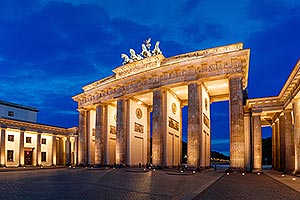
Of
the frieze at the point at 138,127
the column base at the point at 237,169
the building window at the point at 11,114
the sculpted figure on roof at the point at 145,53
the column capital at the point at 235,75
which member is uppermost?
the sculpted figure on roof at the point at 145,53

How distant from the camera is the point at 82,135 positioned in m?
46.4

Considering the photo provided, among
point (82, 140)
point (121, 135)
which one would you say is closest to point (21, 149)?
point (82, 140)

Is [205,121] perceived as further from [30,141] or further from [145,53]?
[30,141]

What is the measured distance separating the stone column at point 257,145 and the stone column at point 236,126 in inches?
119

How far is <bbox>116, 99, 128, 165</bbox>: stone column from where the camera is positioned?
37.0m

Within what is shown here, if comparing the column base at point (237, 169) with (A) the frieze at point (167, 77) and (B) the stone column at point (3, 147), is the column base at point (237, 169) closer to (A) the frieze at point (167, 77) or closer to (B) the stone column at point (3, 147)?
(A) the frieze at point (167, 77)

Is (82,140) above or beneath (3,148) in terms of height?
above

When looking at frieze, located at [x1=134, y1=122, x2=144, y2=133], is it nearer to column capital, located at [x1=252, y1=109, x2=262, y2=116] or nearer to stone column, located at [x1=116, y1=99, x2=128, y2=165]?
stone column, located at [x1=116, y1=99, x2=128, y2=165]

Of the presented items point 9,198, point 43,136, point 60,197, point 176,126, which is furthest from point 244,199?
point 43,136

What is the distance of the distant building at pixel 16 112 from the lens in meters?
59.8

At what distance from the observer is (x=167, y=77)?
1320 inches

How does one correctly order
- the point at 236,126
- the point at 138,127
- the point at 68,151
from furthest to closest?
the point at 68,151, the point at 138,127, the point at 236,126

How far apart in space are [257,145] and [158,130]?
36.9ft

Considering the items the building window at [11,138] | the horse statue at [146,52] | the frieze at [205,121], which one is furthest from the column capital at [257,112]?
the building window at [11,138]
